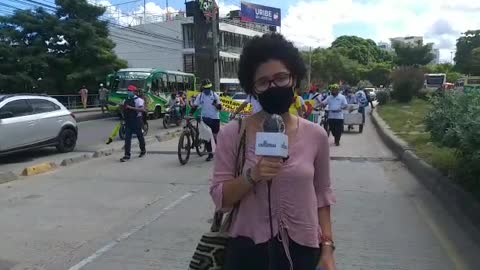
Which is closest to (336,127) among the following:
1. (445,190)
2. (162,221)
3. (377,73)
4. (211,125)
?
(211,125)

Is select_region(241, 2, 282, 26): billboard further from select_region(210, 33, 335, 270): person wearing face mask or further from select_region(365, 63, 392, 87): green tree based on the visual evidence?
select_region(210, 33, 335, 270): person wearing face mask

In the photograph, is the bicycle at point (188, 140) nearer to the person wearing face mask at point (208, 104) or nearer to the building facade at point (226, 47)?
the person wearing face mask at point (208, 104)

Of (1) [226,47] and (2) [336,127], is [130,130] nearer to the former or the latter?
(2) [336,127]

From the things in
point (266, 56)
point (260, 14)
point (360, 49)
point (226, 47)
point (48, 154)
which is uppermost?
point (260, 14)

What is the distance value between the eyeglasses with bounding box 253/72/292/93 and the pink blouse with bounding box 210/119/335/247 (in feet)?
0.64

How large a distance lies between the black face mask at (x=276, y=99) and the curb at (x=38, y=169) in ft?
29.6

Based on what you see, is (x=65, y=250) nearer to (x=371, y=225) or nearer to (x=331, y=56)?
(x=371, y=225)

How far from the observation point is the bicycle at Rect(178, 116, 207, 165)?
36.7ft

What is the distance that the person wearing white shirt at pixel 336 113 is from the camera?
14.5 metres

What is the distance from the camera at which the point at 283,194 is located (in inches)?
84.0

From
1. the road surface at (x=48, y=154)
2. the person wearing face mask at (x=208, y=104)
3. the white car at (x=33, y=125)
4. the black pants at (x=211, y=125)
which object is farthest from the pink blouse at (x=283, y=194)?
the white car at (x=33, y=125)

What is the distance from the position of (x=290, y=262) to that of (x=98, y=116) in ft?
94.8

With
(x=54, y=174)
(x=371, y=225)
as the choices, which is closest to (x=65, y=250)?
(x=371, y=225)

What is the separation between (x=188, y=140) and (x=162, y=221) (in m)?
5.09
